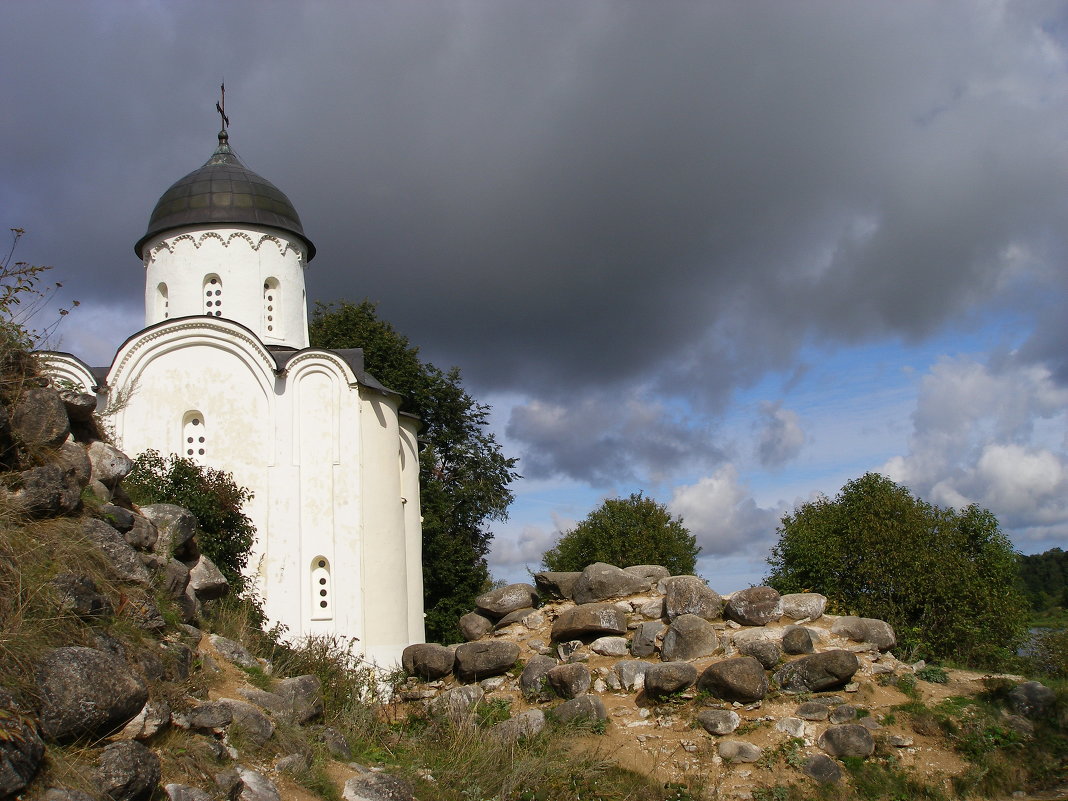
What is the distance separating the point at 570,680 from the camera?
12336mm

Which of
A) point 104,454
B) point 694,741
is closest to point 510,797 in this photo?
point 694,741

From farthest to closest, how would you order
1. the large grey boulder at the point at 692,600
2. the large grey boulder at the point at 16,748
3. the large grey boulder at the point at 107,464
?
the large grey boulder at the point at 692,600 < the large grey boulder at the point at 107,464 < the large grey boulder at the point at 16,748

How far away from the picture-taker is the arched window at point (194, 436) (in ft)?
56.1

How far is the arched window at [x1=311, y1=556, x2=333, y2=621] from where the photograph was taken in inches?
651

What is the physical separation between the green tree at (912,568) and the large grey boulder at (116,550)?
14458mm

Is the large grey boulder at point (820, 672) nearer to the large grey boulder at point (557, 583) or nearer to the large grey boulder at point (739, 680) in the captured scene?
the large grey boulder at point (739, 680)

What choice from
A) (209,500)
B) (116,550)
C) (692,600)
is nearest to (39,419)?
(116,550)

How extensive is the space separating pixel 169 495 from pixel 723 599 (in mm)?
9538

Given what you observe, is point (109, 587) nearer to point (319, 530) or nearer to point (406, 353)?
point (319, 530)

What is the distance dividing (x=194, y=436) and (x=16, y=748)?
13.0m

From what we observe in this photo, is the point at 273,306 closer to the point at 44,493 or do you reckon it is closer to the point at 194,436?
the point at 194,436

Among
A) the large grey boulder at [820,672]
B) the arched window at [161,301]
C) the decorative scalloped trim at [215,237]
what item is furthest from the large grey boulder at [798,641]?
the arched window at [161,301]

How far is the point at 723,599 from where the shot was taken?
13516 millimetres

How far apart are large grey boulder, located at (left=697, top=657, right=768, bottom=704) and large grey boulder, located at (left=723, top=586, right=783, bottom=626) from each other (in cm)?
131
